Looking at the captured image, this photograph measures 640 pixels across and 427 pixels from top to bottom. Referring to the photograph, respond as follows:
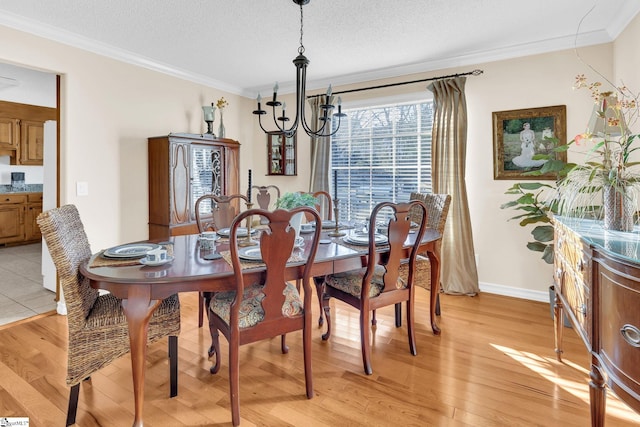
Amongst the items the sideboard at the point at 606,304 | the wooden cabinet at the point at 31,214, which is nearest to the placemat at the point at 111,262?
the sideboard at the point at 606,304

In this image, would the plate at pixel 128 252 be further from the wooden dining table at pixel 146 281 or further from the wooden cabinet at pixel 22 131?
the wooden cabinet at pixel 22 131

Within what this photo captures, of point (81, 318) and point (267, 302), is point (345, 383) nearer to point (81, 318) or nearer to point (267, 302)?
point (267, 302)

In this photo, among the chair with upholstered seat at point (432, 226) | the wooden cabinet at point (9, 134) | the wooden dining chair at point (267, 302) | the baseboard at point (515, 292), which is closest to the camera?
the wooden dining chair at point (267, 302)

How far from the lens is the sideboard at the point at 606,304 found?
1189 mm

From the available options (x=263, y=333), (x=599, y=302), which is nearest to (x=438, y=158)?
(x=599, y=302)

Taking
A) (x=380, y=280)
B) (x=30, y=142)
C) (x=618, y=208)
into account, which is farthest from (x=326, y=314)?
(x=30, y=142)

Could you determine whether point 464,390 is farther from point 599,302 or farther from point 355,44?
point 355,44

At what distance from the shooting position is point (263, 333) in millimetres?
1826

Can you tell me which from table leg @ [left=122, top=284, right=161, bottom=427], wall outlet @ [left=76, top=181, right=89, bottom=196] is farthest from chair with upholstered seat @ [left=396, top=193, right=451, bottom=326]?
wall outlet @ [left=76, top=181, right=89, bottom=196]

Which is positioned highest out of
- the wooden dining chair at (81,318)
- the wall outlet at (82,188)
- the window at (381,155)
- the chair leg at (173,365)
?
the window at (381,155)

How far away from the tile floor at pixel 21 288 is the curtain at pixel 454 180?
12.8ft

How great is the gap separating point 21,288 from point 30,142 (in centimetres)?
346

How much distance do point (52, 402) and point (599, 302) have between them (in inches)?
106

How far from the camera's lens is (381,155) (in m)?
4.28
